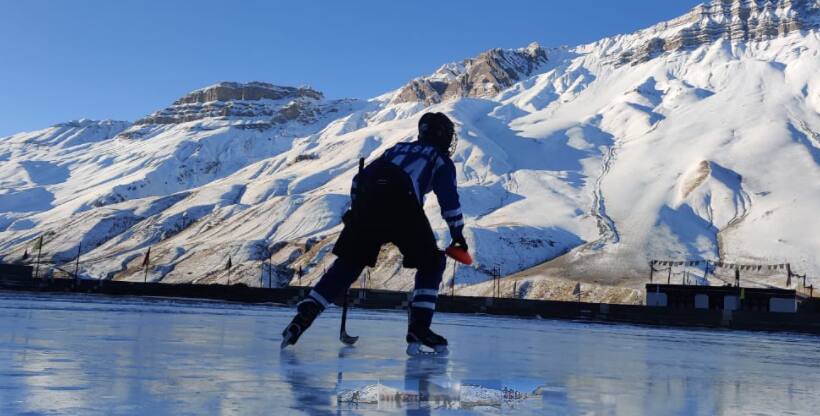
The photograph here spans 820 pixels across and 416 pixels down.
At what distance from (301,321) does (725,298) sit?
59769 millimetres

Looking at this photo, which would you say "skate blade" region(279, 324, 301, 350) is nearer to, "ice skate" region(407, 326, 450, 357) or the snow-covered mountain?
"ice skate" region(407, 326, 450, 357)

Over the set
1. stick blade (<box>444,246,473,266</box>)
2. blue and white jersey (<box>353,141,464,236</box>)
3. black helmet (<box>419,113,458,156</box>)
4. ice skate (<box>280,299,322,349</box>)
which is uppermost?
black helmet (<box>419,113,458,156</box>)

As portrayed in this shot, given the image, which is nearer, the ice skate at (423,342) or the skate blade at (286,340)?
A: the skate blade at (286,340)

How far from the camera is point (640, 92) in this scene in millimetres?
187500

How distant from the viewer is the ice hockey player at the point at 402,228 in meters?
6.35

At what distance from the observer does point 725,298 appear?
200ft

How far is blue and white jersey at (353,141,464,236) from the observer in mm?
6500

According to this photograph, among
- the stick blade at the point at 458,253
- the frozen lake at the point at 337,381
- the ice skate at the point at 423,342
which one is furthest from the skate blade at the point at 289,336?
the stick blade at the point at 458,253

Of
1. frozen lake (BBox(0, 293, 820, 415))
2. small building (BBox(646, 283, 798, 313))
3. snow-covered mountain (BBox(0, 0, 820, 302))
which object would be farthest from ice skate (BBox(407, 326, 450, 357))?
snow-covered mountain (BBox(0, 0, 820, 302))

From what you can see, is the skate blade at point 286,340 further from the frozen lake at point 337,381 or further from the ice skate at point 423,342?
the ice skate at point 423,342

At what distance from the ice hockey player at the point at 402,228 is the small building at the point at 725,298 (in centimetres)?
5622

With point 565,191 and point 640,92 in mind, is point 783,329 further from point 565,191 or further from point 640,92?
point 640,92

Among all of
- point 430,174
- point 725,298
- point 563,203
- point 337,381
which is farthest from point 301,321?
point 563,203

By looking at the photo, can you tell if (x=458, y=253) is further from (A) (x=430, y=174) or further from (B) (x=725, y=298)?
(B) (x=725, y=298)
